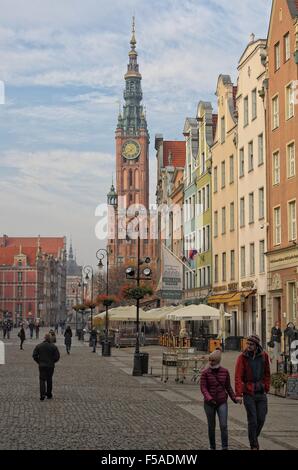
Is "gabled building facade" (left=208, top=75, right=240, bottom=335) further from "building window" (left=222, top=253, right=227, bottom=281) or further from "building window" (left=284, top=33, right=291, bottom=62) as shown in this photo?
"building window" (left=284, top=33, right=291, bottom=62)

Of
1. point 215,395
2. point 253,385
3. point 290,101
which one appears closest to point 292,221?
point 290,101

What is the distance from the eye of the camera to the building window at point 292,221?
121 feet

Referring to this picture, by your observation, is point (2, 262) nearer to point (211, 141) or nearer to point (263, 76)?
point (211, 141)

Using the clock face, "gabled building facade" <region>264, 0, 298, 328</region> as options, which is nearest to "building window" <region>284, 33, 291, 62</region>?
"gabled building facade" <region>264, 0, 298, 328</region>

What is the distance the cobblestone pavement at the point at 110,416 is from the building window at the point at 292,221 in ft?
38.6

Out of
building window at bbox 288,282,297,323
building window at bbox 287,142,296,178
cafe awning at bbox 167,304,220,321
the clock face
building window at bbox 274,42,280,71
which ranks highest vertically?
the clock face

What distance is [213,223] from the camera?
55219 millimetres

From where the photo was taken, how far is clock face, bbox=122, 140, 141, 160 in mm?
180875

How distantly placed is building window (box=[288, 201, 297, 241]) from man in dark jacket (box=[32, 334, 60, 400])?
18349 millimetres

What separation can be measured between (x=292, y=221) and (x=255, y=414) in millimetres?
25765

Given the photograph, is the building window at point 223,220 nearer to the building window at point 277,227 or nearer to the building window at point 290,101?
the building window at point 277,227

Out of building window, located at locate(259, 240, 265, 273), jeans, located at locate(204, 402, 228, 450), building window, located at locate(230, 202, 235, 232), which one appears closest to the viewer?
jeans, located at locate(204, 402, 228, 450)

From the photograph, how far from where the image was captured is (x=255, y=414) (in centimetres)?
1212
